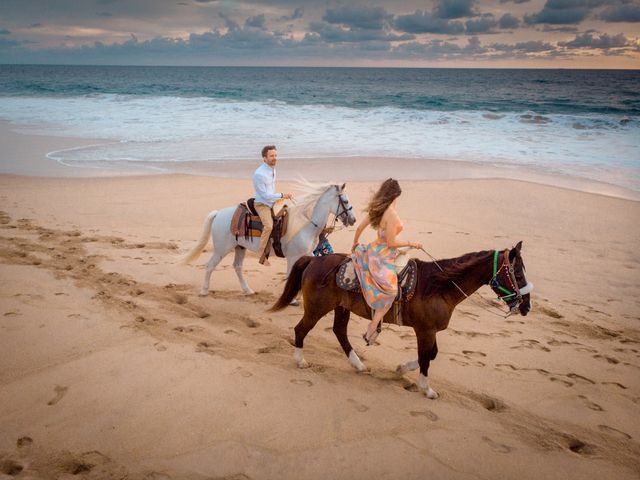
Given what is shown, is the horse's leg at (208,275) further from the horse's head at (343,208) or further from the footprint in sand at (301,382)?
the footprint in sand at (301,382)

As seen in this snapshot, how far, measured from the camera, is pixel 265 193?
20.4 ft

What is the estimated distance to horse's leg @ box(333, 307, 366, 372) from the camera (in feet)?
16.3

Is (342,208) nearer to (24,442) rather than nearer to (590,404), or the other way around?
(590,404)

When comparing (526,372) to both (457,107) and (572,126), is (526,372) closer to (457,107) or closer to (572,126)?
(572,126)

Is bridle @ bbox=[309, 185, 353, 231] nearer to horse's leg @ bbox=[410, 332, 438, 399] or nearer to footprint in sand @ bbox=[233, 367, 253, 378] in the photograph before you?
horse's leg @ bbox=[410, 332, 438, 399]

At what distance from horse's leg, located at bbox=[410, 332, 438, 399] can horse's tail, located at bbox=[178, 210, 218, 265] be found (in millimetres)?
3822

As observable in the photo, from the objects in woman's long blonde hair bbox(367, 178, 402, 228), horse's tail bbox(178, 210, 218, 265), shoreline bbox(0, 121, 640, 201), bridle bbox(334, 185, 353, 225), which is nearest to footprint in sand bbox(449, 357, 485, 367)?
woman's long blonde hair bbox(367, 178, 402, 228)

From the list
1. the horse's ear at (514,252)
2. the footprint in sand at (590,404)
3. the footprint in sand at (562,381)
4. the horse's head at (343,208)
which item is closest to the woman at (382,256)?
the horse's ear at (514,252)

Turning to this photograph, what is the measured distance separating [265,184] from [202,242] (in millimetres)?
1538

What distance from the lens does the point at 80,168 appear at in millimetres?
15070

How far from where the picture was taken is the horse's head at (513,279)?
414 cm

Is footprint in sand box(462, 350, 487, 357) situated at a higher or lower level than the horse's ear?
lower

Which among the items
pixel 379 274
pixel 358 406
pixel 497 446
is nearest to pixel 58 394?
pixel 358 406

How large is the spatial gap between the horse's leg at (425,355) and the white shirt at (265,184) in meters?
2.88
